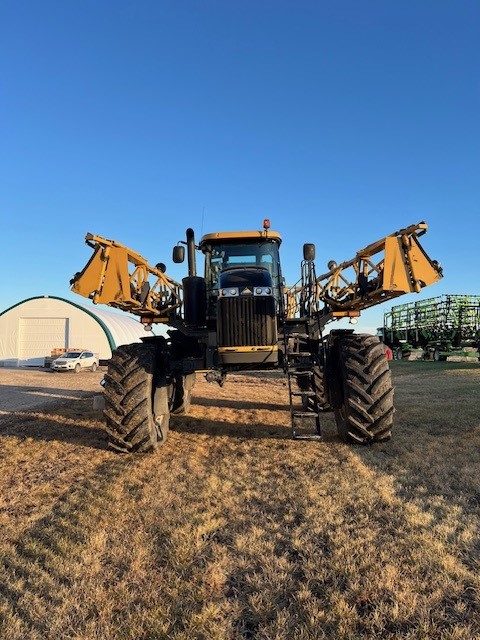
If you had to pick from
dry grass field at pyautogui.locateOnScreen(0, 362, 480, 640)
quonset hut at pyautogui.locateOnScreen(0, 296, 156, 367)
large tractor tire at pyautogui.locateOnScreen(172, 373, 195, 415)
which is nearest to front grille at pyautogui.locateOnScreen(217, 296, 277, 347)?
dry grass field at pyautogui.locateOnScreen(0, 362, 480, 640)

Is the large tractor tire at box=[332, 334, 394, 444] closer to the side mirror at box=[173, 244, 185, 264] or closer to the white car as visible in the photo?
the side mirror at box=[173, 244, 185, 264]

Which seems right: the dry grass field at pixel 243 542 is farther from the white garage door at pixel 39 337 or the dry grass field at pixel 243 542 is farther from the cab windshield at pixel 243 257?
the white garage door at pixel 39 337

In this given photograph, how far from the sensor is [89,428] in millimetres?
8828

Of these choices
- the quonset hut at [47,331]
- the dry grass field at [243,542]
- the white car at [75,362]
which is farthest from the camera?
the quonset hut at [47,331]

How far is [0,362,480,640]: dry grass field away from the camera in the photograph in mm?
2697

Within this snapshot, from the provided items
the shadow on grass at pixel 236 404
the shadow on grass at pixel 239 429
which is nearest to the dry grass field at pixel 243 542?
the shadow on grass at pixel 239 429

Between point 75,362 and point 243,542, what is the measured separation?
30394 mm

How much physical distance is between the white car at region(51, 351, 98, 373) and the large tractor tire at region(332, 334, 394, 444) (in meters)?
27.8

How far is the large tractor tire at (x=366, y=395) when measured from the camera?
6.43 metres

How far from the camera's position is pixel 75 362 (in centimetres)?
3191

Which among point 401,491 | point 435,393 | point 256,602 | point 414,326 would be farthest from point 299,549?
point 414,326

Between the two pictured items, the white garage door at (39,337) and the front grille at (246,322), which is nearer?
the front grille at (246,322)

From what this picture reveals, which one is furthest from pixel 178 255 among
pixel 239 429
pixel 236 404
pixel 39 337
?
pixel 39 337

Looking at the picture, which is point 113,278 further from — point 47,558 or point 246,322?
point 47,558
